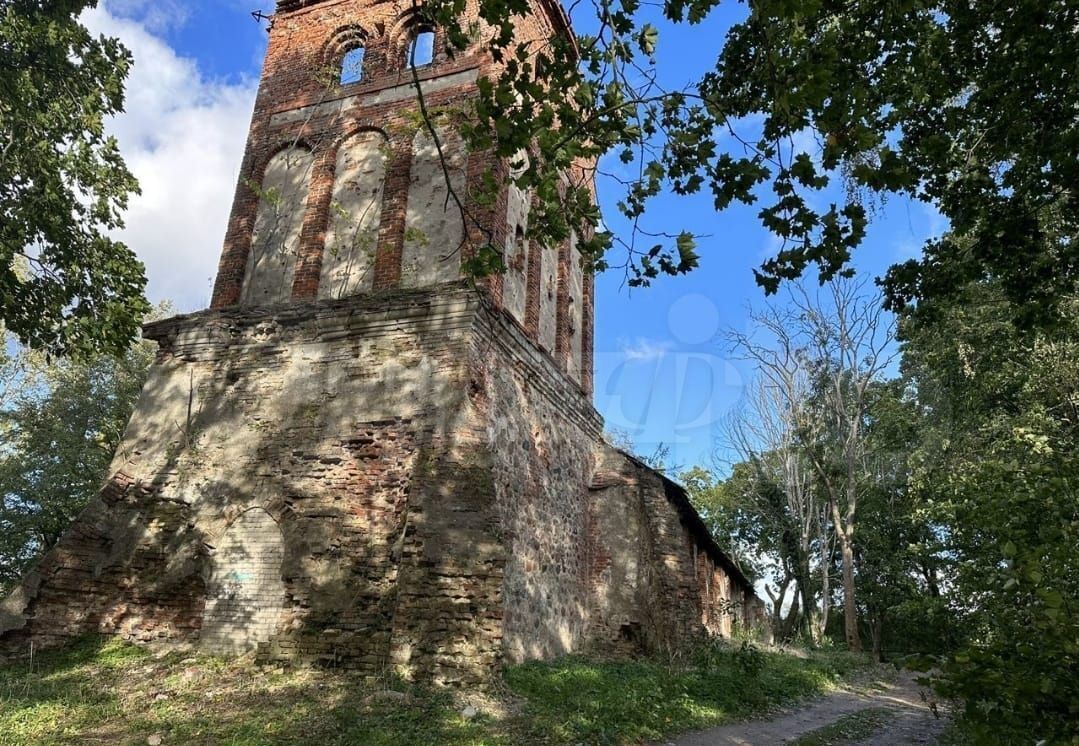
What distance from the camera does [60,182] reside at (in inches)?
377

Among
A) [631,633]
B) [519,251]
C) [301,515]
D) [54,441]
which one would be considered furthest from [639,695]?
[54,441]

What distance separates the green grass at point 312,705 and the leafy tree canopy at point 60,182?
15.3ft

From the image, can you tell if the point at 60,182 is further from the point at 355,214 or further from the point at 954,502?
the point at 954,502

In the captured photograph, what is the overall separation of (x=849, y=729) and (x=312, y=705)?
21.7ft

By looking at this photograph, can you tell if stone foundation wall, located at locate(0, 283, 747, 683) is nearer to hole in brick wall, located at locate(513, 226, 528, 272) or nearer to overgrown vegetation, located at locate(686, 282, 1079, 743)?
hole in brick wall, located at locate(513, 226, 528, 272)

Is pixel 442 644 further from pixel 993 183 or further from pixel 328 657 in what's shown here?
pixel 993 183

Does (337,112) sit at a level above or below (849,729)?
above

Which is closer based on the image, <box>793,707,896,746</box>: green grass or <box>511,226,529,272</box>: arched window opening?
<box>793,707,896,746</box>: green grass

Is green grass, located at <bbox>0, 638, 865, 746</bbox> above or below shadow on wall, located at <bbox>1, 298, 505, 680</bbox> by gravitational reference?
below

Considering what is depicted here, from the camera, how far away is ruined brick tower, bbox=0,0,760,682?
792cm

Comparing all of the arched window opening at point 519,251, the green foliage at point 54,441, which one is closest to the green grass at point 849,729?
the arched window opening at point 519,251

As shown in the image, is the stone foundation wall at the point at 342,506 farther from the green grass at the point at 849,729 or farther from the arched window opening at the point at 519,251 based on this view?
the green grass at the point at 849,729

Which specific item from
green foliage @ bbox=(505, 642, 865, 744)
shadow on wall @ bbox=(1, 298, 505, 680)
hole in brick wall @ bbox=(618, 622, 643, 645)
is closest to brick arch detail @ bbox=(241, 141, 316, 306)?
shadow on wall @ bbox=(1, 298, 505, 680)

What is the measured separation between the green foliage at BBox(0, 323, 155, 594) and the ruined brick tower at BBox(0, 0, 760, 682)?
34.7 ft
